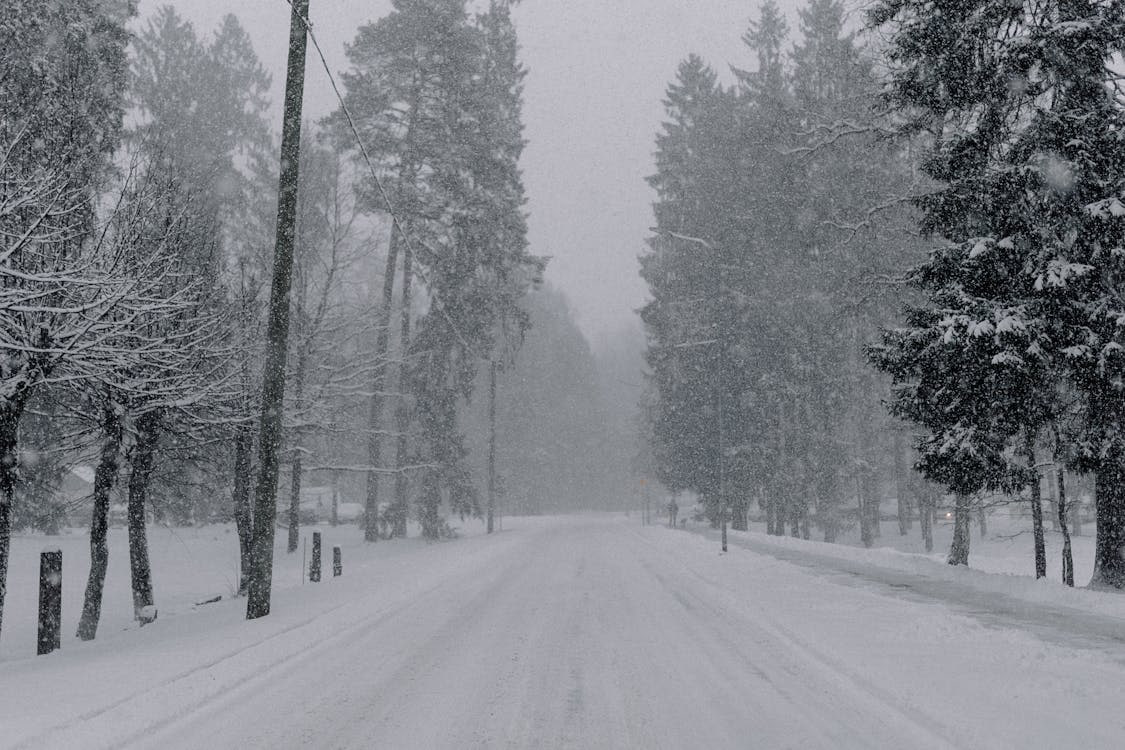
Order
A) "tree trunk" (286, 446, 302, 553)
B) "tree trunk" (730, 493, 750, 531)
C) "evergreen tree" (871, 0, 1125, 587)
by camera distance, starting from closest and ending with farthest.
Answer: "evergreen tree" (871, 0, 1125, 587)
"tree trunk" (286, 446, 302, 553)
"tree trunk" (730, 493, 750, 531)

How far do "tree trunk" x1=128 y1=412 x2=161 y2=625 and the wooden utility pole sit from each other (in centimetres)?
319

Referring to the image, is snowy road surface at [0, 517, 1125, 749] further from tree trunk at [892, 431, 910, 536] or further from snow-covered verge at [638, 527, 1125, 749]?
tree trunk at [892, 431, 910, 536]

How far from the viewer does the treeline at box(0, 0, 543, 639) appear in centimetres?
910

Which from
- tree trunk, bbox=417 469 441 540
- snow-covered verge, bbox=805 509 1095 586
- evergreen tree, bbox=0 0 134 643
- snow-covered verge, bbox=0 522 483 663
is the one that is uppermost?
evergreen tree, bbox=0 0 134 643

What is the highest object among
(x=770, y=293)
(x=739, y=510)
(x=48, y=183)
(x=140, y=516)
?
(x=770, y=293)

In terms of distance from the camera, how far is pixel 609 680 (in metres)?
6.25

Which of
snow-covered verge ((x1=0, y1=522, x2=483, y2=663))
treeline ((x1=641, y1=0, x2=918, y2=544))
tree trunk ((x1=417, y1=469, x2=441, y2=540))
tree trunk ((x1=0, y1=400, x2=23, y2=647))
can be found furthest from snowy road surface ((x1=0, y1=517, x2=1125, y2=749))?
treeline ((x1=641, y1=0, x2=918, y2=544))

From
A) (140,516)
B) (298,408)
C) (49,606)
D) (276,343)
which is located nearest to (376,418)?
(298,408)

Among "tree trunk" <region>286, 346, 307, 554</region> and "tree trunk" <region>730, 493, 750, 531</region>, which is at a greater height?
"tree trunk" <region>286, 346, 307, 554</region>

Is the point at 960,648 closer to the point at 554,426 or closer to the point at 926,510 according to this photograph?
the point at 926,510

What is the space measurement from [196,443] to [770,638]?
10886mm

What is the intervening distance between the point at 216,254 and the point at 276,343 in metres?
6.24

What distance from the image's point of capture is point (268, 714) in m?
5.38

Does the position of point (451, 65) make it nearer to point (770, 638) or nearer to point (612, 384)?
point (770, 638)
